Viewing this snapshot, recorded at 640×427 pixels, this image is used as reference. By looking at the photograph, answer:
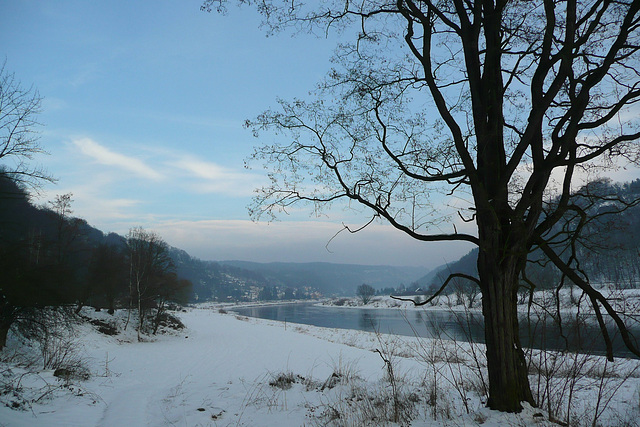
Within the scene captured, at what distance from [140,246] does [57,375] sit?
895 inches

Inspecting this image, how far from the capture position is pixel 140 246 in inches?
1113

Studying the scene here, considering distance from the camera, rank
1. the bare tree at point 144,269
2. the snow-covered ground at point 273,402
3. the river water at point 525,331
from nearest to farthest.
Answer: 1. the river water at point 525,331
2. the snow-covered ground at point 273,402
3. the bare tree at point 144,269

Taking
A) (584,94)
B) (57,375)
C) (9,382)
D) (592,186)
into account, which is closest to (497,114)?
(584,94)

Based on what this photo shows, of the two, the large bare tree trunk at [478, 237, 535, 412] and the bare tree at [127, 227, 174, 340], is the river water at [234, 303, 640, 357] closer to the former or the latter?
the large bare tree trunk at [478, 237, 535, 412]

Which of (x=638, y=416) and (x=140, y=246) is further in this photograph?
(x=140, y=246)

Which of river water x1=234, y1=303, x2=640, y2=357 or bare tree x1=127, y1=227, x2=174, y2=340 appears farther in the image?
bare tree x1=127, y1=227, x2=174, y2=340

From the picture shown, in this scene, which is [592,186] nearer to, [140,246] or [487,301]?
[487,301]

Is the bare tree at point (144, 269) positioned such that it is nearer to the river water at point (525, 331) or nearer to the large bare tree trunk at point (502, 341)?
the river water at point (525, 331)

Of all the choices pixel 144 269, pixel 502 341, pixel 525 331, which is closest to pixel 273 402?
pixel 502 341

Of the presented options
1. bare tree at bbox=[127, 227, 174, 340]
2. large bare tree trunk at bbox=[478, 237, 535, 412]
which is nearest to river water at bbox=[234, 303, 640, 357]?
large bare tree trunk at bbox=[478, 237, 535, 412]

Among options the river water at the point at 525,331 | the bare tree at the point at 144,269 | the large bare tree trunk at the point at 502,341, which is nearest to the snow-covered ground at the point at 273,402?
the large bare tree trunk at the point at 502,341

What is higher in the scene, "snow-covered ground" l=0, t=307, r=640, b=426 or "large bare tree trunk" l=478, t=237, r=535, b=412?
"large bare tree trunk" l=478, t=237, r=535, b=412

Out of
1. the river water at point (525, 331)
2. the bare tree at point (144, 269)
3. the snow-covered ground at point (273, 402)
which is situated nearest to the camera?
the river water at point (525, 331)

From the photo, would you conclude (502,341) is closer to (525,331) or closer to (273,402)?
(273,402)
